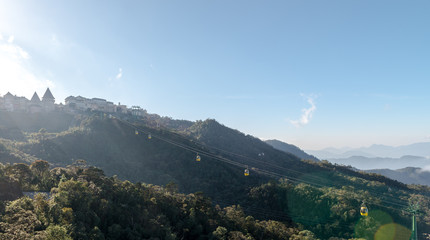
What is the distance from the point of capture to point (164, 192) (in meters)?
25.8

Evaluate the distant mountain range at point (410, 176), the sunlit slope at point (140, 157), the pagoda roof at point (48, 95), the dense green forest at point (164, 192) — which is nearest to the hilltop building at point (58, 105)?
the pagoda roof at point (48, 95)

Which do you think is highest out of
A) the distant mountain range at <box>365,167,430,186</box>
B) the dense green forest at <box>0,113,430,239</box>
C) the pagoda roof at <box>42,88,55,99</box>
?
the pagoda roof at <box>42,88,55,99</box>

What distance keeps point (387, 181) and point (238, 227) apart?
212 ft

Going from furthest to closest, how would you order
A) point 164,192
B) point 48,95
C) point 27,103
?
point 48,95
point 27,103
point 164,192

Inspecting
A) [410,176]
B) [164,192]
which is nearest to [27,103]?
[164,192]

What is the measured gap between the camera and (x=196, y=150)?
6575 cm

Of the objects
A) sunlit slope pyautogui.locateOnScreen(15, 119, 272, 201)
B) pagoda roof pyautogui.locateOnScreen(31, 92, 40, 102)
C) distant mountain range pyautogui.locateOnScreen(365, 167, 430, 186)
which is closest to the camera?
sunlit slope pyautogui.locateOnScreen(15, 119, 272, 201)

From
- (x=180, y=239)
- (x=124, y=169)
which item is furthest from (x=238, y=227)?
(x=124, y=169)

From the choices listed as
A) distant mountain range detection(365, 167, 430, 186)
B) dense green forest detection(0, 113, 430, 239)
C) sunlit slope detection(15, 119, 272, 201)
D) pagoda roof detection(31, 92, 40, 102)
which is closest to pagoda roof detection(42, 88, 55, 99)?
pagoda roof detection(31, 92, 40, 102)

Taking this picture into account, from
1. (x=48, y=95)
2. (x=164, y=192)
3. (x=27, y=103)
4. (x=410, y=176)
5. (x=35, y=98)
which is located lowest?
(x=410, y=176)

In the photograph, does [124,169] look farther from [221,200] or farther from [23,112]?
[23,112]

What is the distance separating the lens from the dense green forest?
15312mm

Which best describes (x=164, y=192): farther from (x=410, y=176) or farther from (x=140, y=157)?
(x=410, y=176)

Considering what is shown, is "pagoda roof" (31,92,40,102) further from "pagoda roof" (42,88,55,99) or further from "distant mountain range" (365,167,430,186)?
"distant mountain range" (365,167,430,186)
